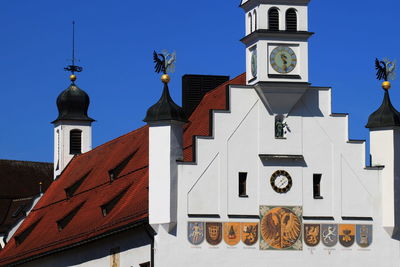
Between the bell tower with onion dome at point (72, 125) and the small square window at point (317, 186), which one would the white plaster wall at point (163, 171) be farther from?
the bell tower with onion dome at point (72, 125)

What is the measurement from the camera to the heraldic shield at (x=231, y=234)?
53.9m

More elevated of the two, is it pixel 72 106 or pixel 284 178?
pixel 72 106

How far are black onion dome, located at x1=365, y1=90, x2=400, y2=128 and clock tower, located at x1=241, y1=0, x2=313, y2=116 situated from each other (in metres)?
3.23

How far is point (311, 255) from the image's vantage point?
179ft

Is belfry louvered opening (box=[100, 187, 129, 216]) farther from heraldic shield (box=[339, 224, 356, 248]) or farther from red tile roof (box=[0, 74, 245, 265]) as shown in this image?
heraldic shield (box=[339, 224, 356, 248])

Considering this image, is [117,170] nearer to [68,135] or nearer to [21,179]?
[68,135]

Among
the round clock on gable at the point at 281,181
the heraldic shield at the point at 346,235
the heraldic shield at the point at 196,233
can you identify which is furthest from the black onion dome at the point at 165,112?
the heraldic shield at the point at 346,235

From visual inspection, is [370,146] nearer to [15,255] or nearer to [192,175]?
[192,175]

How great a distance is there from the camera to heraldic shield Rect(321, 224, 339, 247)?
2160 inches

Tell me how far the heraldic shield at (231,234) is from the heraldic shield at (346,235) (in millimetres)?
4173

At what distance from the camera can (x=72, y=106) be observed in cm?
8588

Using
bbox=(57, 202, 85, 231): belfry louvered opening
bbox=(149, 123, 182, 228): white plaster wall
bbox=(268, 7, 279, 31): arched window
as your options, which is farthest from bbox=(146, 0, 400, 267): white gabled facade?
bbox=(57, 202, 85, 231): belfry louvered opening

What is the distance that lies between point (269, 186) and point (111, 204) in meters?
8.57

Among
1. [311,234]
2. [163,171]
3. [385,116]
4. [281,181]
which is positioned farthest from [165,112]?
[385,116]
